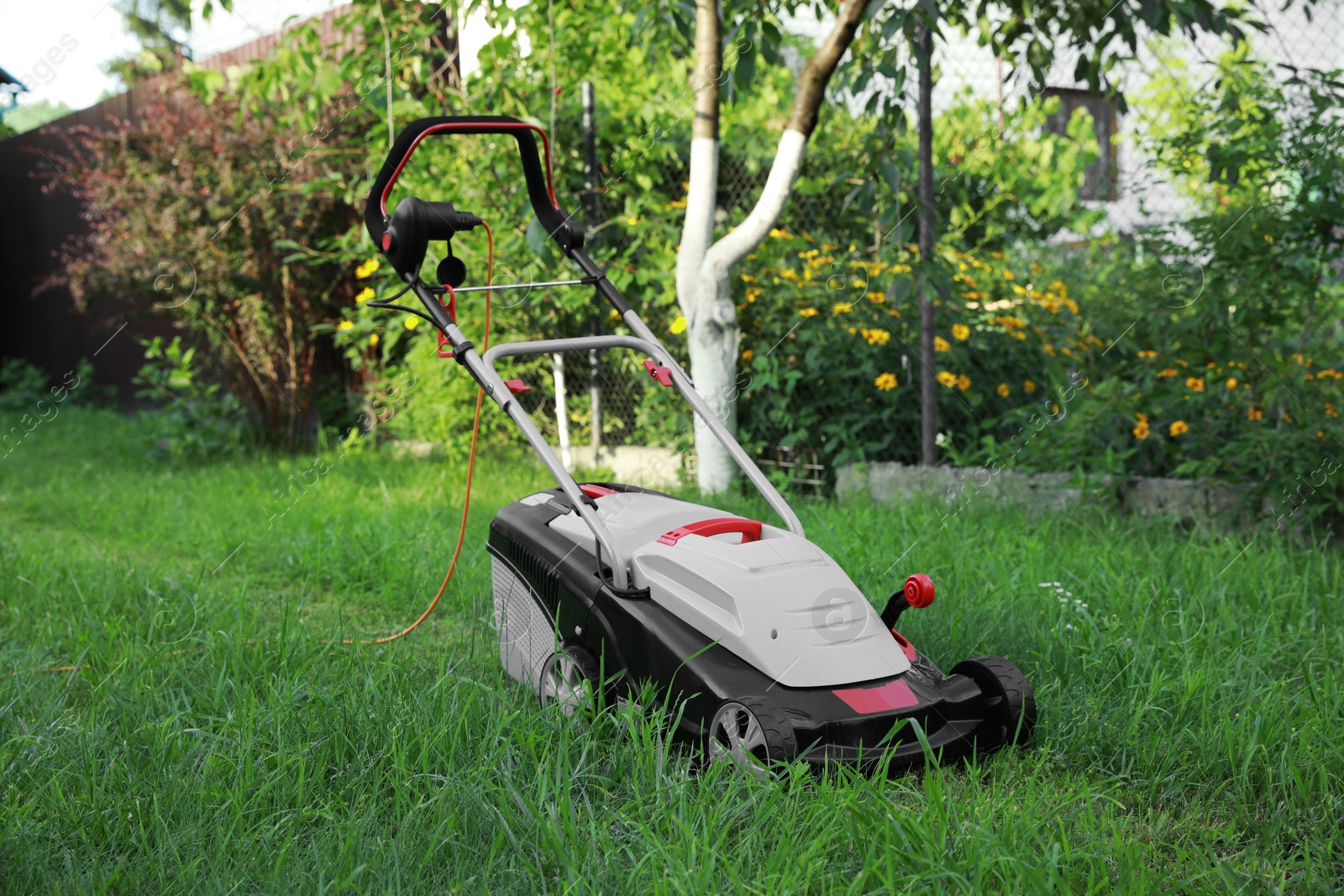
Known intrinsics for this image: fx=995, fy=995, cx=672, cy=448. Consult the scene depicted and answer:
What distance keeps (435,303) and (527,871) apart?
4.30 ft

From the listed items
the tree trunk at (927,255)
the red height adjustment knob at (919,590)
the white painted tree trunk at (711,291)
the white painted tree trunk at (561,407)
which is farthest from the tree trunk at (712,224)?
the red height adjustment knob at (919,590)

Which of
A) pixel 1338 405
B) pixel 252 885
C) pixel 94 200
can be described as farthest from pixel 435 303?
pixel 94 200

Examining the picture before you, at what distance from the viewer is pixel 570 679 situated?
2061mm

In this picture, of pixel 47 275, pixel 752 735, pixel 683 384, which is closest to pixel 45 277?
pixel 47 275

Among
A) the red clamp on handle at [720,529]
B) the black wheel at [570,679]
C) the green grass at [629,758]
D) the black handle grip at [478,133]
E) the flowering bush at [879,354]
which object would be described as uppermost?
the black handle grip at [478,133]

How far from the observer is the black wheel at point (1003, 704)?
1848mm

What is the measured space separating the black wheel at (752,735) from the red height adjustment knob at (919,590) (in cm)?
37

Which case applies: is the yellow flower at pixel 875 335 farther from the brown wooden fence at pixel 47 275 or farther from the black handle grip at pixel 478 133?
the brown wooden fence at pixel 47 275

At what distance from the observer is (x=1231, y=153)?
332cm

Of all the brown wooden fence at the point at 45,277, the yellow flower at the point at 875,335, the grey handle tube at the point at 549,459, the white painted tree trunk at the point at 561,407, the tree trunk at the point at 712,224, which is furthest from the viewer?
the brown wooden fence at the point at 45,277

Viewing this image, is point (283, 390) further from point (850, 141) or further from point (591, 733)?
point (591, 733)

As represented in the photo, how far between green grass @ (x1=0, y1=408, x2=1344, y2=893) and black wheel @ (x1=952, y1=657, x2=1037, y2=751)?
0.05 metres

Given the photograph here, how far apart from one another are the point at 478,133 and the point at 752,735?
65.9 inches

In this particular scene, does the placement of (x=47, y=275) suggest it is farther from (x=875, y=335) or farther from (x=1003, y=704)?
(x=1003, y=704)
